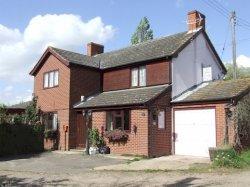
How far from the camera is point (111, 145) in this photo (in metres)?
24.0

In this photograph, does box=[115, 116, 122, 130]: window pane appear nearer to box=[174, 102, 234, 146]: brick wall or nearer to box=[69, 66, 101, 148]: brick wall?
box=[69, 66, 101, 148]: brick wall

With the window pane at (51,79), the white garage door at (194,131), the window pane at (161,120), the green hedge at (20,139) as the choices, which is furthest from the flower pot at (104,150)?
the window pane at (51,79)

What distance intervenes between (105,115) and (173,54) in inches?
216

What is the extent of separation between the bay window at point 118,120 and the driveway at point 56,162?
7.61 feet

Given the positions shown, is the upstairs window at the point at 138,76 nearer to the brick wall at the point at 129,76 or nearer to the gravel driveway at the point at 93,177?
the brick wall at the point at 129,76

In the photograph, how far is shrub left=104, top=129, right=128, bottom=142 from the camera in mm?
23084

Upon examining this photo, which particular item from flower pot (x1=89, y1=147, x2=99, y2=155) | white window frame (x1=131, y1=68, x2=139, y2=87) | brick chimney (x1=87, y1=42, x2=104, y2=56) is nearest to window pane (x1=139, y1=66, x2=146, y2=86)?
white window frame (x1=131, y1=68, x2=139, y2=87)

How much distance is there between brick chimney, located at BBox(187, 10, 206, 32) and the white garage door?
263 inches

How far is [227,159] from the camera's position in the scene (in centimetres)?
1728

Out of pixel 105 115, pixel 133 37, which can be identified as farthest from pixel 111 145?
pixel 133 37

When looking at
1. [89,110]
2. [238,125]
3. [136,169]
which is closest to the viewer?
[136,169]

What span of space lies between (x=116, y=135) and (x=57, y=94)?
6644 mm

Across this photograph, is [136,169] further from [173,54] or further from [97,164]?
[173,54]

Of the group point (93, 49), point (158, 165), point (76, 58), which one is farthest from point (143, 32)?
point (158, 165)
